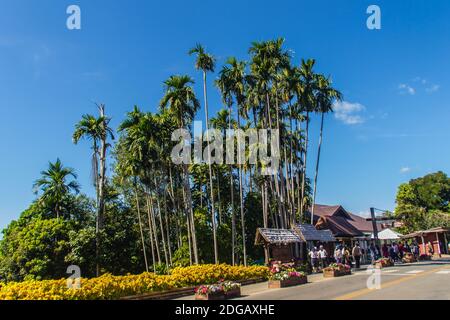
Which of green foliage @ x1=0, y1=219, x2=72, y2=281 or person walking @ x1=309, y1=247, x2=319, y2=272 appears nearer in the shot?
person walking @ x1=309, y1=247, x2=319, y2=272

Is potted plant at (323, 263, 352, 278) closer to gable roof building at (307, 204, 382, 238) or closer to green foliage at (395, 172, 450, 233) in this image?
gable roof building at (307, 204, 382, 238)

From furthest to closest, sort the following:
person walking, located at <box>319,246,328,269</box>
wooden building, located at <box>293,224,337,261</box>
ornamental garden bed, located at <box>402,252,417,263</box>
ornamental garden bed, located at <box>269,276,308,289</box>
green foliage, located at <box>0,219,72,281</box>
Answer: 1. green foliage, located at <box>0,219,72,281</box>
2. ornamental garden bed, located at <box>402,252,417,263</box>
3. wooden building, located at <box>293,224,337,261</box>
4. person walking, located at <box>319,246,328,269</box>
5. ornamental garden bed, located at <box>269,276,308,289</box>

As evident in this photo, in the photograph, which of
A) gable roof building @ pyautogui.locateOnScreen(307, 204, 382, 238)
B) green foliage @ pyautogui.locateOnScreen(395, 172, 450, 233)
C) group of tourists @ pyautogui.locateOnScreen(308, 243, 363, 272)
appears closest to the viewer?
group of tourists @ pyautogui.locateOnScreen(308, 243, 363, 272)

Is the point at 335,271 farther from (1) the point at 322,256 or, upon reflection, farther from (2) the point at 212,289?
(2) the point at 212,289

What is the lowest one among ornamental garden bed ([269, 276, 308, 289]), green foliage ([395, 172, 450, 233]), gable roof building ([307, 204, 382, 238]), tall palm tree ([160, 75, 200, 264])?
ornamental garden bed ([269, 276, 308, 289])

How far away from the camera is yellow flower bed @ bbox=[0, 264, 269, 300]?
12.8m

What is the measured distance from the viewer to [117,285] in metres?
15.6

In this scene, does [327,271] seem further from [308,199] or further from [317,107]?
[308,199]

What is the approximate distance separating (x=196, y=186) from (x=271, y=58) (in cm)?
1688

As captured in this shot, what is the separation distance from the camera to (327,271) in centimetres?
2173

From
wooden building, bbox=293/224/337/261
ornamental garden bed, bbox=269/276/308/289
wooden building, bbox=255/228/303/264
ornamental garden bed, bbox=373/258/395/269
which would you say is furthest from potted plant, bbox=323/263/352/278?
wooden building, bbox=293/224/337/261

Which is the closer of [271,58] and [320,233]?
[320,233]

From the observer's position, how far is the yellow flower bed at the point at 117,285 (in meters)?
12.8
